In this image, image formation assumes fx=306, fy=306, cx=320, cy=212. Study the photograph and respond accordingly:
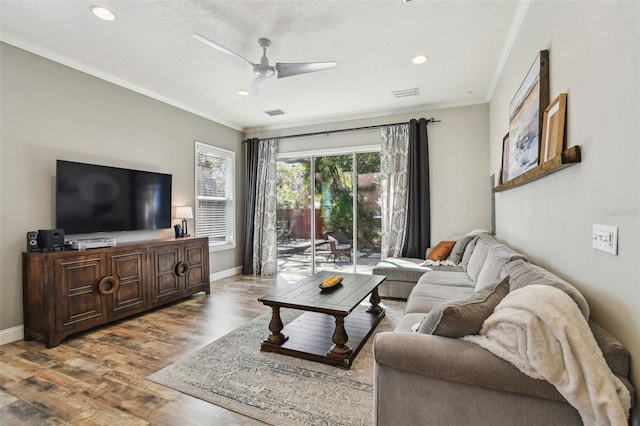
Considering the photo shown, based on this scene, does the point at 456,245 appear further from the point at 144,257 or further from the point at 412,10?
the point at 144,257

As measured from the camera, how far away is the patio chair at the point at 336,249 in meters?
5.58

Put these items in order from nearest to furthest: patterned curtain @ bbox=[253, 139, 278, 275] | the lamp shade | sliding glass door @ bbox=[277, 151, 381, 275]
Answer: the lamp shade < sliding glass door @ bbox=[277, 151, 381, 275] < patterned curtain @ bbox=[253, 139, 278, 275]

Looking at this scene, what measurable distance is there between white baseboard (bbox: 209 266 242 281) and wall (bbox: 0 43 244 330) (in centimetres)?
129

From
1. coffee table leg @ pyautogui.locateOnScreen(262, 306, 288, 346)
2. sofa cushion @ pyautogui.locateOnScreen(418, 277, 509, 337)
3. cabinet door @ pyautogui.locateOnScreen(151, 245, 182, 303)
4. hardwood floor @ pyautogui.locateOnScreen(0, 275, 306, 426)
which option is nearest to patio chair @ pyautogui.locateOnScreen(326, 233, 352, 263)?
hardwood floor @ pyautogui.locateOnScreen(0, 275, 306, 426)

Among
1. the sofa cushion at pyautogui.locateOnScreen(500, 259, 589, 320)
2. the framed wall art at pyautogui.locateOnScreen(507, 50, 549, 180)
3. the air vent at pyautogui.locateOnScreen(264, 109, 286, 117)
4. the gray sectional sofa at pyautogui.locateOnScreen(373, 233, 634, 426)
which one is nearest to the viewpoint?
the gray sectional sofa at pyautogui.locateOnScreen(373, 233, 634, 426)

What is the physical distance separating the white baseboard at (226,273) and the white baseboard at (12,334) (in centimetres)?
258

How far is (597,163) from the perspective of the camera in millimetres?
1397

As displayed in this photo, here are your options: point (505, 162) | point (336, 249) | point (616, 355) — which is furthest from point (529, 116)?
point (336, 249)

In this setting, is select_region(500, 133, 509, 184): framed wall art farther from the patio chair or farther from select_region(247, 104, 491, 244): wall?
the patio chair

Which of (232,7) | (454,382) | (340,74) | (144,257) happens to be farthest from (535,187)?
(144,257)

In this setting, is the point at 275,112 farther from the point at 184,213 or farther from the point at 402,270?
the point at 402,270

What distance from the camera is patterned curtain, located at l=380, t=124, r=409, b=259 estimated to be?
4.99 meters

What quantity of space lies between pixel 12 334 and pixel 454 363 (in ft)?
13.0

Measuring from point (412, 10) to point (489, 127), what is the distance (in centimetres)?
271
